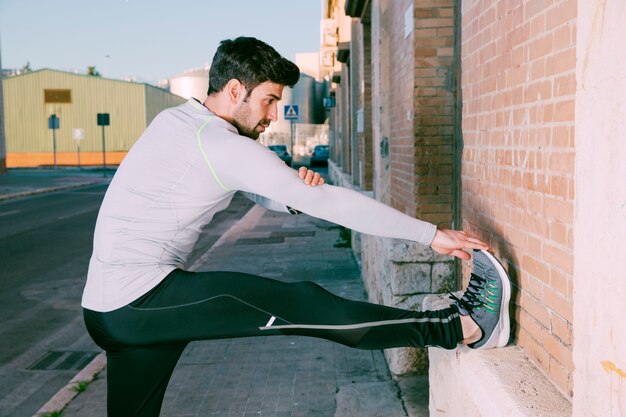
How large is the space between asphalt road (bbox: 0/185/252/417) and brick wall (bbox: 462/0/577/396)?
3.55 meters

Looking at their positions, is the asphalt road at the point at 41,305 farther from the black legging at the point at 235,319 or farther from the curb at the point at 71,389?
the black legging at the point at 235,319

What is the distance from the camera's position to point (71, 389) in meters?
4.82

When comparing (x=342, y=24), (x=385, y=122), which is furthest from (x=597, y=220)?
(x=342, y=24)

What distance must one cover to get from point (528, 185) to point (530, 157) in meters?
0.11

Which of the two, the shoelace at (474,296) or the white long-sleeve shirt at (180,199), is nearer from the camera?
the white long-sleeve shirt at (180,199)

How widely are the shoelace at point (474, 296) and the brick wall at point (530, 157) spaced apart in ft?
0.45

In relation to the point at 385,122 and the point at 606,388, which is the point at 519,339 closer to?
the point at 606,388

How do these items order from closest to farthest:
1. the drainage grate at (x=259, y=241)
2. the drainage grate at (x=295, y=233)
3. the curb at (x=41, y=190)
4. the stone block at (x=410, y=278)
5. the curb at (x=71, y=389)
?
the curb at (x=71, y=389)
the stone block at (x=410, y=278)
the drainage grate at (x=259, y=241)
the drainage grate at (x=295, y=233)
the curb at (x=41, y=190)

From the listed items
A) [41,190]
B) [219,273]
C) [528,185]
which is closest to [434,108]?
[528,185]

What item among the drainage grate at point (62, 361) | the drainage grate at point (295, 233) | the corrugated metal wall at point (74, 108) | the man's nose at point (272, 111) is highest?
the corrugated metal wall at point (74, 108)

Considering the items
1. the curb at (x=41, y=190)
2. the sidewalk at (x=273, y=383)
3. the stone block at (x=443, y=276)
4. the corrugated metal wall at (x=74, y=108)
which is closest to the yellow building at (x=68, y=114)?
the corrugated metal wall at (x=74, y=108)

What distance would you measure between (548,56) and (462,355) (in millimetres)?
1223

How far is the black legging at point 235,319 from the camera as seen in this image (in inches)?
102

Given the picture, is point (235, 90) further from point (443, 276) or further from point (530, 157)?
point (443, 276)
